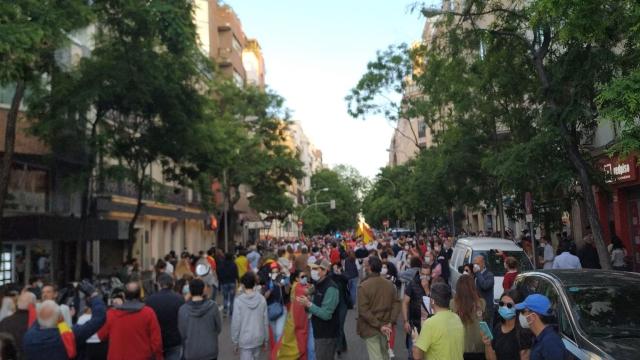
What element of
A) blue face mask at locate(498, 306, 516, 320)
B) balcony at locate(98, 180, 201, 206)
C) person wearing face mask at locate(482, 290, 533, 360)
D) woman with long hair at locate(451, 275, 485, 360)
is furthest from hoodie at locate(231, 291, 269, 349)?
balcony at locate(98, 180, 201, 206)

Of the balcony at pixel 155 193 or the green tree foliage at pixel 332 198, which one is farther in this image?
the green tree foliage at pixel 332 198

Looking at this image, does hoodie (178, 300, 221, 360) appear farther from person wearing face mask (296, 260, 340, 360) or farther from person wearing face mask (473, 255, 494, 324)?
person wearing face mask (473, 255, 494, 324)

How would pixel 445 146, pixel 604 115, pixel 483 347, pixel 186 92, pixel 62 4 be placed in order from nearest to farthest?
pixel 483 347 < pixel 604 115 < pixel 62 4 < pixel 186 92 < pixel 445 146

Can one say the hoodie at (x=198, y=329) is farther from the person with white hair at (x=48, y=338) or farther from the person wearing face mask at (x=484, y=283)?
the person wearing face mask at (x=484, y=283)

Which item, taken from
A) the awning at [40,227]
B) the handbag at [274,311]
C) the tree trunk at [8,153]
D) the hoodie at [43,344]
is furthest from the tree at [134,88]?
the hoodie at [43,344]

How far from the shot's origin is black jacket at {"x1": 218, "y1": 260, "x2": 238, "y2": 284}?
17.0m

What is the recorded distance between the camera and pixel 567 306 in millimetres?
6754

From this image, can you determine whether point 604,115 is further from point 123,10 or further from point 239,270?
point 123,10

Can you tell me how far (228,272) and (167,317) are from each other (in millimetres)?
8627

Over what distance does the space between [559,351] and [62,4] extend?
40.6 feet

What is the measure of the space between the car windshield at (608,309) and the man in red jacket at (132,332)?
4494 mm

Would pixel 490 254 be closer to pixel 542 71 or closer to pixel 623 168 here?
pixel 542 71

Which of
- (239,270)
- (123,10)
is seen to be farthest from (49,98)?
(239,270)

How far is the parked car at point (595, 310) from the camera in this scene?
6117 millimetres
